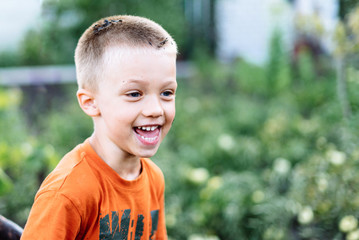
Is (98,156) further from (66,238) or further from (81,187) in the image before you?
(66,238)

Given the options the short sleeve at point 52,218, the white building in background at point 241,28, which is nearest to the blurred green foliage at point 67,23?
the white building in background at point 241,28

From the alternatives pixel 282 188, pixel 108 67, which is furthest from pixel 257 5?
pixel 108 67

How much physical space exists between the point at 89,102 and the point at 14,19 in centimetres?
956

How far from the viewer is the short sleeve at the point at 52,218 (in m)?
1.18

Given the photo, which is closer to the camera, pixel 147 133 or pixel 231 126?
pixel 147 133

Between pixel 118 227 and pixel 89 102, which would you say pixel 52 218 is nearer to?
pixel 118 227

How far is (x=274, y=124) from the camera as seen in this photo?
180 inches

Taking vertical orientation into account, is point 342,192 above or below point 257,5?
below

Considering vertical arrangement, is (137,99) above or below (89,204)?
above

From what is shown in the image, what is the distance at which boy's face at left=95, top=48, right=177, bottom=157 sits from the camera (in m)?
1.26

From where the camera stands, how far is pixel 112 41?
1.31 metres

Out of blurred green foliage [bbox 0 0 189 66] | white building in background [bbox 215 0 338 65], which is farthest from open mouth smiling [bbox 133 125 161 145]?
white building in background [bbox 215 0 338 65]

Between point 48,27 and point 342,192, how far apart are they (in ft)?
24.2

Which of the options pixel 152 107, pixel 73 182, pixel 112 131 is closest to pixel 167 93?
pixel 152 107
